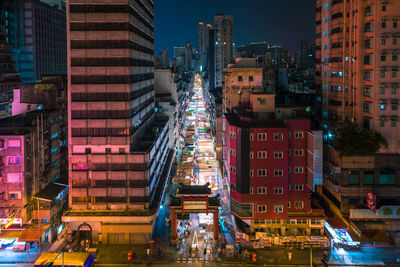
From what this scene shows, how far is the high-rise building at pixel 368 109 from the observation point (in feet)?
189

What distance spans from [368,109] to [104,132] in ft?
145

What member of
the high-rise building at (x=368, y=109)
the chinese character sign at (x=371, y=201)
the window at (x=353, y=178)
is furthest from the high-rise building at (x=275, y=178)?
the window at (x=353, y=178)

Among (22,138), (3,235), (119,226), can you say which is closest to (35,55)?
(22,138)

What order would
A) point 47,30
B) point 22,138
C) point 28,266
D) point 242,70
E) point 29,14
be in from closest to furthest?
point 28,266, point 22,138, point 242,70, point 29,14, point 47,30

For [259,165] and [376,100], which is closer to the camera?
[259,165]

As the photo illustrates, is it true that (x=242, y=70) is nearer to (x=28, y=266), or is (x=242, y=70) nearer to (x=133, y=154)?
(x=133, y=154)

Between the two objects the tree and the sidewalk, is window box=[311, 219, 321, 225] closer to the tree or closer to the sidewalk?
the tree

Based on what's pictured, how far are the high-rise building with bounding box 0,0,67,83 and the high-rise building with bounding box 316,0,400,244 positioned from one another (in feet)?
280

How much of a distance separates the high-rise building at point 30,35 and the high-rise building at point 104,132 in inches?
2504

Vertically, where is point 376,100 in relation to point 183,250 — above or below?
above

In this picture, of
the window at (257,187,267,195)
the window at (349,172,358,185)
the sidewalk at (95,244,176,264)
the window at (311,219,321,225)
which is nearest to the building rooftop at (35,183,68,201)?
the sidewalk at (95,244,176,264)

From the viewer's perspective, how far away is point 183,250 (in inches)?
2041

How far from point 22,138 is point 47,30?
74929 mm

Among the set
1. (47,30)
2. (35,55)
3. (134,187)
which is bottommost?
(134,187)
